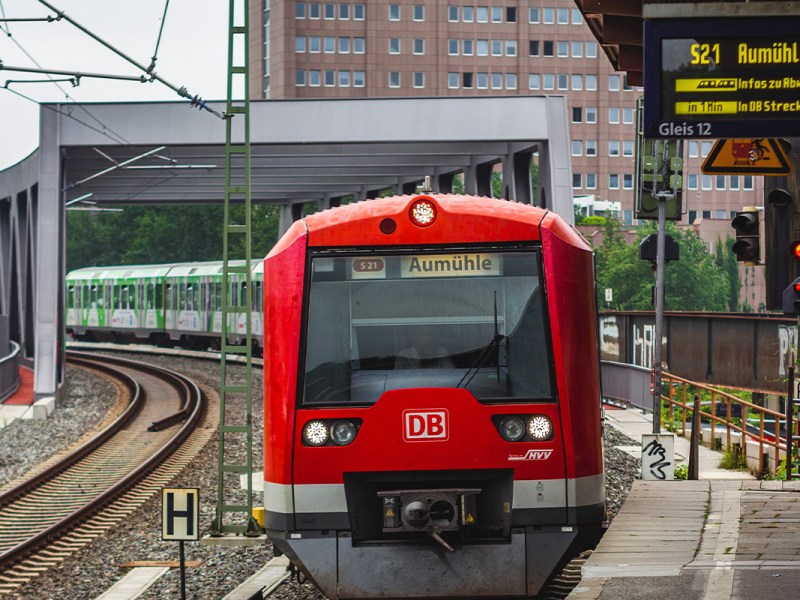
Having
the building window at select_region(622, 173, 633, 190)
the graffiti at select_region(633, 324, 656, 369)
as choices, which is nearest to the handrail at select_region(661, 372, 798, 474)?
the graffiti at select_region(633, 324, 656, 369)

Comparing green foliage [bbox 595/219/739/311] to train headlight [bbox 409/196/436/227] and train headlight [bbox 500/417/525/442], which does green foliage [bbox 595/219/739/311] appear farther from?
train headlight [bbox 500/417/525/442]

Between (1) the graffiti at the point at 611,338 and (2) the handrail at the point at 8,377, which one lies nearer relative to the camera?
(2) the handrail at the point at 8,377

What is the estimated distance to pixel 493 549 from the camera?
27.3 feet

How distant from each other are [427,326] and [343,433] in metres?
0.85

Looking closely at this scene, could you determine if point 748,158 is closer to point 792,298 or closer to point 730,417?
point 792,298

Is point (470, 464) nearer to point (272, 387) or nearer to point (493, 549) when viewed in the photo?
point (493, 549)

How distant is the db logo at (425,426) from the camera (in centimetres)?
832

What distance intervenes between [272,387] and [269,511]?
2.57 feet

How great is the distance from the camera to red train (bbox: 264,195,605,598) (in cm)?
832

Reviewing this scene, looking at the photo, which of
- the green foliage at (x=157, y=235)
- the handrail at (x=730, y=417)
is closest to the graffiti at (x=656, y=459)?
the handrail at (x=730, y=417)

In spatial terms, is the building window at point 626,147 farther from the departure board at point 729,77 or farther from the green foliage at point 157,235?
the departure board at point 729,77

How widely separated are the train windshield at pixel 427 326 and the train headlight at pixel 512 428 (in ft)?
0.42

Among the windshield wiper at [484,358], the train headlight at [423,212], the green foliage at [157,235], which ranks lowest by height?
the windshield wiper at [484,358]

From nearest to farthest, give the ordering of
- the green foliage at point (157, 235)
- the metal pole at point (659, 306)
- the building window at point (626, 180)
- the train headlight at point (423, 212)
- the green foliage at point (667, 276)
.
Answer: the train headlight at point (423, 212)
the metal pole at point (659, 306)
the green foliage at point (667, 276)
the green foliage at point (157, 235)
the building window at point (626, 180)
